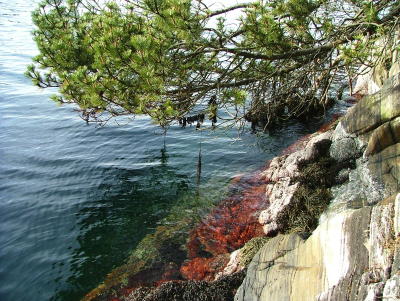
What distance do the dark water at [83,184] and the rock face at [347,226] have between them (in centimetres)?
316

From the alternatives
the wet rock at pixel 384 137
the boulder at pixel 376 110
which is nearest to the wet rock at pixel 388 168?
the wet rock at pixel 384 137

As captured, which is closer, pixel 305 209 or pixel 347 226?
pixel 347 226

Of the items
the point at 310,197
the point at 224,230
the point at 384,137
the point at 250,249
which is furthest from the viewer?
the point at 224,230

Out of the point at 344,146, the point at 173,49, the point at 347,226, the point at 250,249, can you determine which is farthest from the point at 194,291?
the point at 344,146

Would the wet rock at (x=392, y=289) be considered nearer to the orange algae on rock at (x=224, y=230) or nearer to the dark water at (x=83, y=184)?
the orange algae on rock at (x=224, y=230)

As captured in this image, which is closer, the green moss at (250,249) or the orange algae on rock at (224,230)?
the green moss at (250,249)

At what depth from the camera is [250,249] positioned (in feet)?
29.3

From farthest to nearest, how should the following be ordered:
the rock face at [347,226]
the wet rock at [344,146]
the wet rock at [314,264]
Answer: the wet rock at [344,146] → the wet rock at [314,264] → the rock face at [347,226]

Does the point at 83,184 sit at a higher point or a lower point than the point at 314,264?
lower

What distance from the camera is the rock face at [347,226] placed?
543 centimetres

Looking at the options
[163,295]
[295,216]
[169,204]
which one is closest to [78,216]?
[169,204]

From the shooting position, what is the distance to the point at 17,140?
1647 cm

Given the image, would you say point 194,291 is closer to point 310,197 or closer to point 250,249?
point 250,249

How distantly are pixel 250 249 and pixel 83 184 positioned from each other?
23.7 ft
